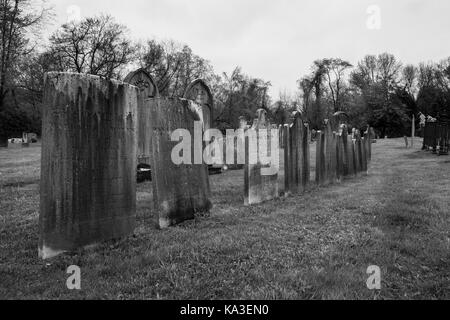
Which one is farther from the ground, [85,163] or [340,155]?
[85,163]

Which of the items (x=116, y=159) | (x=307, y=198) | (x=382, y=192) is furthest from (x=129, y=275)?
(x=382, y=192)

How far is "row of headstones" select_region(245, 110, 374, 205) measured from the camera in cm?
762

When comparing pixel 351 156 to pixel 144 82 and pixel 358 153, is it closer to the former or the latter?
pixel 358 153

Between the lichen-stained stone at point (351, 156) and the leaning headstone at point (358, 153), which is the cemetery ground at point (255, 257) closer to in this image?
the lichen-stained stone at point (351, 156)

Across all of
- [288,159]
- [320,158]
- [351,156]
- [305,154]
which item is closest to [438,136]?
[351,156]

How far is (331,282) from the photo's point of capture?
11.1ft

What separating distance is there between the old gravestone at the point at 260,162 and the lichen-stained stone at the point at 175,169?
128 cm

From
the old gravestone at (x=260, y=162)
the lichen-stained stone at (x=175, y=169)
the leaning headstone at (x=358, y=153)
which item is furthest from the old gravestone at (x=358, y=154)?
the lichen-stained stone at (x=175, y=169)

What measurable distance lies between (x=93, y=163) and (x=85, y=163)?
0.11 meters

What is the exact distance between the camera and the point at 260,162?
7746mm

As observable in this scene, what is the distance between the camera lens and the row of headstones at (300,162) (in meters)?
7.62

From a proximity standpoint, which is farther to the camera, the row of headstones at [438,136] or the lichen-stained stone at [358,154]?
the row of headstones at [438,136]

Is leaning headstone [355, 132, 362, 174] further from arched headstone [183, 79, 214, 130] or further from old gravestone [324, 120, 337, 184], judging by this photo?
arched headstone [183, 79, 214, 130]

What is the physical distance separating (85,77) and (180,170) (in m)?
2.04
